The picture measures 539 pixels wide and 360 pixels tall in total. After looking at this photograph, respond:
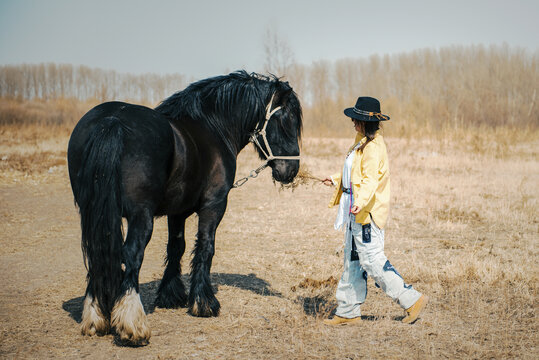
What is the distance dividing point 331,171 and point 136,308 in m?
12.4

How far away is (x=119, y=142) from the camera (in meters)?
3.62

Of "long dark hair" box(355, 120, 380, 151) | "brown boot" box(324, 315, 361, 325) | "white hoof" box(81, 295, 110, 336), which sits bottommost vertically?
"brown boot" box(324, 315, 361, 325)

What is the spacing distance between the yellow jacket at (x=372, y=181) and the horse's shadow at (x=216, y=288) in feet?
5.94

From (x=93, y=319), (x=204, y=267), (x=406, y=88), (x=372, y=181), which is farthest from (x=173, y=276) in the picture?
(x=406, y=88)

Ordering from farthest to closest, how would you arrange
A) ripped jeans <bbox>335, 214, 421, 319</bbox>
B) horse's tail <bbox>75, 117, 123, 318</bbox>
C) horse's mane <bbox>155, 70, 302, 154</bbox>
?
1. horse's mane <bbox>155, 70, 302, 154</bbox>
2. ripped jeans <bbox>335, 214, 421, 319</bbox>
3. horse's tail <bbox>75, 117, 123, 318</bbox>

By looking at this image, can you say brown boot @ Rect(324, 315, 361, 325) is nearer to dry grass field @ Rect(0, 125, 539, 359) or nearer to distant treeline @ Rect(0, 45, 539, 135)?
dry grass field @ Rect(0, 125, 539, 359)

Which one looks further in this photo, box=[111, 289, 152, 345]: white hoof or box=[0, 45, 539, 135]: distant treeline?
box=[0, 45, 539, 135]: distant treeline

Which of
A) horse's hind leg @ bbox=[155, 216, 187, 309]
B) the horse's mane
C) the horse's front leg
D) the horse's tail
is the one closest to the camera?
the horse's tail

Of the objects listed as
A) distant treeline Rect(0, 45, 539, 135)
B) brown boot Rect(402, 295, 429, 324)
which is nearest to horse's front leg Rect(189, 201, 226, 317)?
brown boot Rect(402, 295, 429, 324)

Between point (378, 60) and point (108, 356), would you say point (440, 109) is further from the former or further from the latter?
point (108, 356)

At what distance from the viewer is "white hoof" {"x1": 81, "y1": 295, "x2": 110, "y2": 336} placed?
3.88 metres

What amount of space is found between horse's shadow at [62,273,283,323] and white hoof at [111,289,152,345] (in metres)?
1.10

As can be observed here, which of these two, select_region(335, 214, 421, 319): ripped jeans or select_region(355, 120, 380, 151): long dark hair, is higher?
select_region(355, 120, 380, 151): long dark hair

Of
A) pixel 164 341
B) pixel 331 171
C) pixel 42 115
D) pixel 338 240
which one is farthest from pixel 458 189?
pixel 42 115
